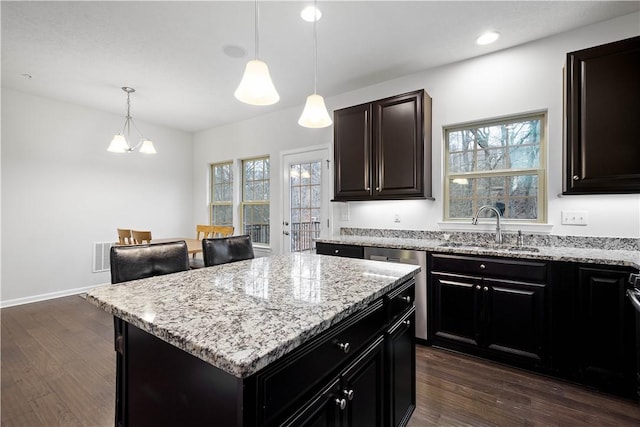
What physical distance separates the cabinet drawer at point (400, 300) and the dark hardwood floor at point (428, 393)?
2.48ft

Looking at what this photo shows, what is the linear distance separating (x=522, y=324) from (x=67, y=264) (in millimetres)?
5540

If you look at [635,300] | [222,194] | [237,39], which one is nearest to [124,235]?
[222,194]

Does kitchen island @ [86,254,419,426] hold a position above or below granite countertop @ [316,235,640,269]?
below

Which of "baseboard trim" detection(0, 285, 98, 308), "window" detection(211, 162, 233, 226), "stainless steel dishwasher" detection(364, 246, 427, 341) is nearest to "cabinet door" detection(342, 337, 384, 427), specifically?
"stainless steel dishwasher" detection(364, 246, 427, 341)

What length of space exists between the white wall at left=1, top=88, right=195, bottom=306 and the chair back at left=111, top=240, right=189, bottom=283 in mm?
3635

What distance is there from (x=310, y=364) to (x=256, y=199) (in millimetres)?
4352

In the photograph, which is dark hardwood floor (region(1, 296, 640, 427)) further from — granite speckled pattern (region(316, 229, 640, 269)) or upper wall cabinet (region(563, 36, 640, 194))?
upper wall cabinet (region(563, 36, 640, 194))

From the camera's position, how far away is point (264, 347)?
2.27ft

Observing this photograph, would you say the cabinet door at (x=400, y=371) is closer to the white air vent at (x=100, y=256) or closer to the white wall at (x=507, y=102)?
the white wall at (x=507, y=102)

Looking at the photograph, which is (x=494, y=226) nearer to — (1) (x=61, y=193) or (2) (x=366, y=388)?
(2) (x=366, y=388)

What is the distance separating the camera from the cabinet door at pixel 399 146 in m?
2.91

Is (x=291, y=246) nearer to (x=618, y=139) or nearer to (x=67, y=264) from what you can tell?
(x=67, y=264)

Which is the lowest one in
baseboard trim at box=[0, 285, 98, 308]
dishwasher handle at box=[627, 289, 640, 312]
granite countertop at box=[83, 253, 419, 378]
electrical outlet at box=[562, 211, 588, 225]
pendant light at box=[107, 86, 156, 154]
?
baseboard trim at box=[0, 285, 98, 308]

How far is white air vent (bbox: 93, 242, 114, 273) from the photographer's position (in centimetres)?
445
